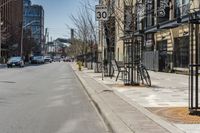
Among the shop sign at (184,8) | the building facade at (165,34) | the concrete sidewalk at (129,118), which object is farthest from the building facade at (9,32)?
the concrete sidewalk at (129,118)

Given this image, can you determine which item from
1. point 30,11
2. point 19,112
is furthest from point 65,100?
point 30,11

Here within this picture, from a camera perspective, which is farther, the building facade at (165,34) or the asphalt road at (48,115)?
the building facade at (165,34)

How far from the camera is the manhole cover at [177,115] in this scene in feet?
41.1

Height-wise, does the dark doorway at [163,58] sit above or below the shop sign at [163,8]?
below

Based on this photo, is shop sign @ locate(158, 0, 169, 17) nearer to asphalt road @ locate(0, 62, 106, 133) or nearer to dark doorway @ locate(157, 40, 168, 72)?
dark doorway @ locate(157, 40, 168, 72)

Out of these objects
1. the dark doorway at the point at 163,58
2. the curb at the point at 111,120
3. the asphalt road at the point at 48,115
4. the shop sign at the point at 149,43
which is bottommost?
the asphalt road at the point at 48,115

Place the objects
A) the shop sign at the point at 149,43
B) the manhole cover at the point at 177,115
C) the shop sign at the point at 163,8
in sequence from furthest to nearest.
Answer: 1. the shop sign at the point at 149,43
2. the shop sign at the point at 163,8
3. the manhole cover at the point at 177,115

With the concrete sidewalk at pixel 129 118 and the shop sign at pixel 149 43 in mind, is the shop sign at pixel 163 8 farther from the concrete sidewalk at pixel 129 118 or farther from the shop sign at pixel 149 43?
the concrete sidewalk at pixel 129 118

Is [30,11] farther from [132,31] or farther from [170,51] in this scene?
[132,31]

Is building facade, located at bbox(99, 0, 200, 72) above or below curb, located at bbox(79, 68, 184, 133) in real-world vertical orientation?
above

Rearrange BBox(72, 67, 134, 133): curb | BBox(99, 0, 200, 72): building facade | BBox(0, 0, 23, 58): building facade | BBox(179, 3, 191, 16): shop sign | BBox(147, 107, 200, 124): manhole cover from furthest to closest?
1. BBox(0, 0, 23, 58): building facade
2. BBox(99, 0, 200, 72): building facade
3. BBox(179, 3, 191, 16): shop sign
4. BBox(147, 107, 200, 124): manhole cover
5. BBox(72, 67, 134, 133): curb

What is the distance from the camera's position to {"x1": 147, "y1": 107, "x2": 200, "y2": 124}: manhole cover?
12525mm

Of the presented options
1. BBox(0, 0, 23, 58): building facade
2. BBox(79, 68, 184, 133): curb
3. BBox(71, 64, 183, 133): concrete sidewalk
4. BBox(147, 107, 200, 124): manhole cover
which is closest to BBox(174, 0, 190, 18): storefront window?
BBox(71, 64, 183, 133): concrete sidewalk

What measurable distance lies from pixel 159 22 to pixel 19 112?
37146 mm
